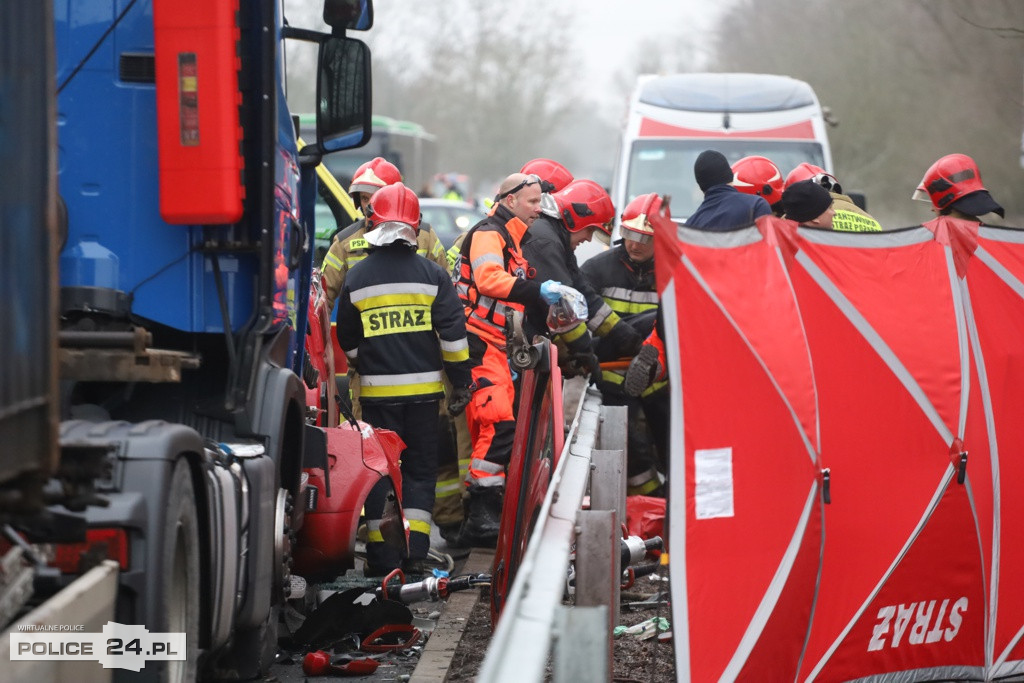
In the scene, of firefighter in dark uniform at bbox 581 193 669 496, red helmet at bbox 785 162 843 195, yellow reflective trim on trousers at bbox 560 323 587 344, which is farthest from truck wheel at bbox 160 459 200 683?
red helmet at bbox 785 162 843 195

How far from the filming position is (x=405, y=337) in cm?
762

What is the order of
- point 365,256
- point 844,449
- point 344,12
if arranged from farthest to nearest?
1. point 365,256
2. point 344,12
3. point 844,449

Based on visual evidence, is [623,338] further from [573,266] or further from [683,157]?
[683,157]

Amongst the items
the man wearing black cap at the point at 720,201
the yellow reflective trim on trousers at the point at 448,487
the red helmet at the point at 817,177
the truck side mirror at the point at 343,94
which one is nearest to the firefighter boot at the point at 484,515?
the yellow reflective trim on trousers at the point at 448,487

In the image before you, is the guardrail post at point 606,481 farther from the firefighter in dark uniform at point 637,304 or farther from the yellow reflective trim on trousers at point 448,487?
the yellow reflective trim on trousers at point 448,487

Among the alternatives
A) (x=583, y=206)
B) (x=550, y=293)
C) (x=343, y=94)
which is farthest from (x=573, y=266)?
(x=343, y=94)

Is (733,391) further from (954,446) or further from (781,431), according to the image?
(954,446)

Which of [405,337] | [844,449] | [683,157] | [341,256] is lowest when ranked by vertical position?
[405,337]

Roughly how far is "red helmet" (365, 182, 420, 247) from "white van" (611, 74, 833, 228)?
7349mm

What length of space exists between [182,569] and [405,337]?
359 cm

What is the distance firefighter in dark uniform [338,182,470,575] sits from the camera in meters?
7.59

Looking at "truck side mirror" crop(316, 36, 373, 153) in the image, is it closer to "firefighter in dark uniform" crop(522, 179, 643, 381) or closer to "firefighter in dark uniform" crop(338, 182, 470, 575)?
"firefighter in dark uniform" crop(338, 182, 470, 575)

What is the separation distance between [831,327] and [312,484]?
2360 mm

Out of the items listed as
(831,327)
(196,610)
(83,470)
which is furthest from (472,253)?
(83,470)
